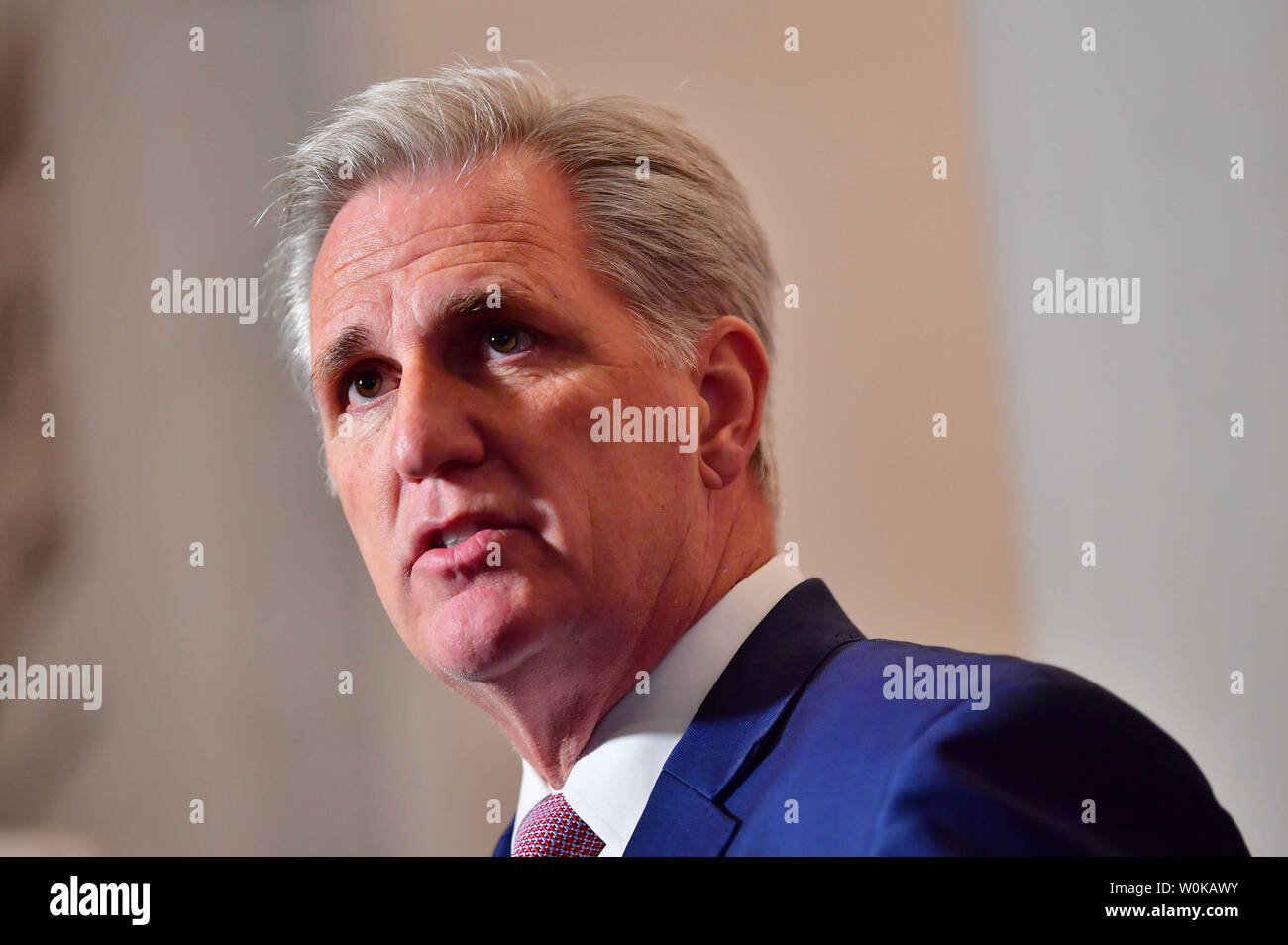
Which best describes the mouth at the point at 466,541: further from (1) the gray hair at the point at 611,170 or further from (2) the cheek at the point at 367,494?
(1) the gray hair at the point at 611,170

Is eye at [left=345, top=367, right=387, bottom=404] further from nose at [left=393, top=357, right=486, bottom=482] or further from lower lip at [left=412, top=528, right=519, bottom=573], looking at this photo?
lower lip at [left=412, top=528, right=519, bottom=573]

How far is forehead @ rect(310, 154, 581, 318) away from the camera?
4.10 ft

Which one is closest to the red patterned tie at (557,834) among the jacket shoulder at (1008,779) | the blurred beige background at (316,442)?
the jacket shoulder at (1008,779)

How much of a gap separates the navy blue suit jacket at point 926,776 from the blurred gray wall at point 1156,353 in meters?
0.83

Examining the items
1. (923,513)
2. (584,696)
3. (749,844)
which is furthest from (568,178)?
(923,513)

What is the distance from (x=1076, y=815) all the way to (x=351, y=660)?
5.02 feet

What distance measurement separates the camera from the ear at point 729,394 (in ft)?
4.29

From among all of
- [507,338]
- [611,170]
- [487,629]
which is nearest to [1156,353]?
[611,170]

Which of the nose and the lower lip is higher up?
the nose

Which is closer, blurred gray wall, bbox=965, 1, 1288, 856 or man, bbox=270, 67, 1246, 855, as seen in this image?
man, bbox=270, 67, 1246, 855

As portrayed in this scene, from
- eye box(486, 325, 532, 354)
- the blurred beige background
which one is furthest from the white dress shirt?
the blurred beige background

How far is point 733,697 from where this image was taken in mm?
1183

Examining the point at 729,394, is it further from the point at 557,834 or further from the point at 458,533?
the point at 557,834

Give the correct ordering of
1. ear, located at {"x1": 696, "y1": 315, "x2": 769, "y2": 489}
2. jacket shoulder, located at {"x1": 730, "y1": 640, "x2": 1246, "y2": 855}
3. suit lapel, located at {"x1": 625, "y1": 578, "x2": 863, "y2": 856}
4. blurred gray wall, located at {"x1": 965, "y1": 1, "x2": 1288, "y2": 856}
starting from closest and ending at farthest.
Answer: jacket shoulder, located at {"x1": 730, "y1": 640, "x2": 1246, "y2": 855} → suit lapel, located at {"x1": 625, "y1": 578, "x2": 863, "y2": 856} → ear, located at {"x1": 696, "y1": 315, "x2": 769, "y2": 489} → blurred gray wall, located at {"x1": 965, "y1": 1, "x2": 1288, "y2": 856}
